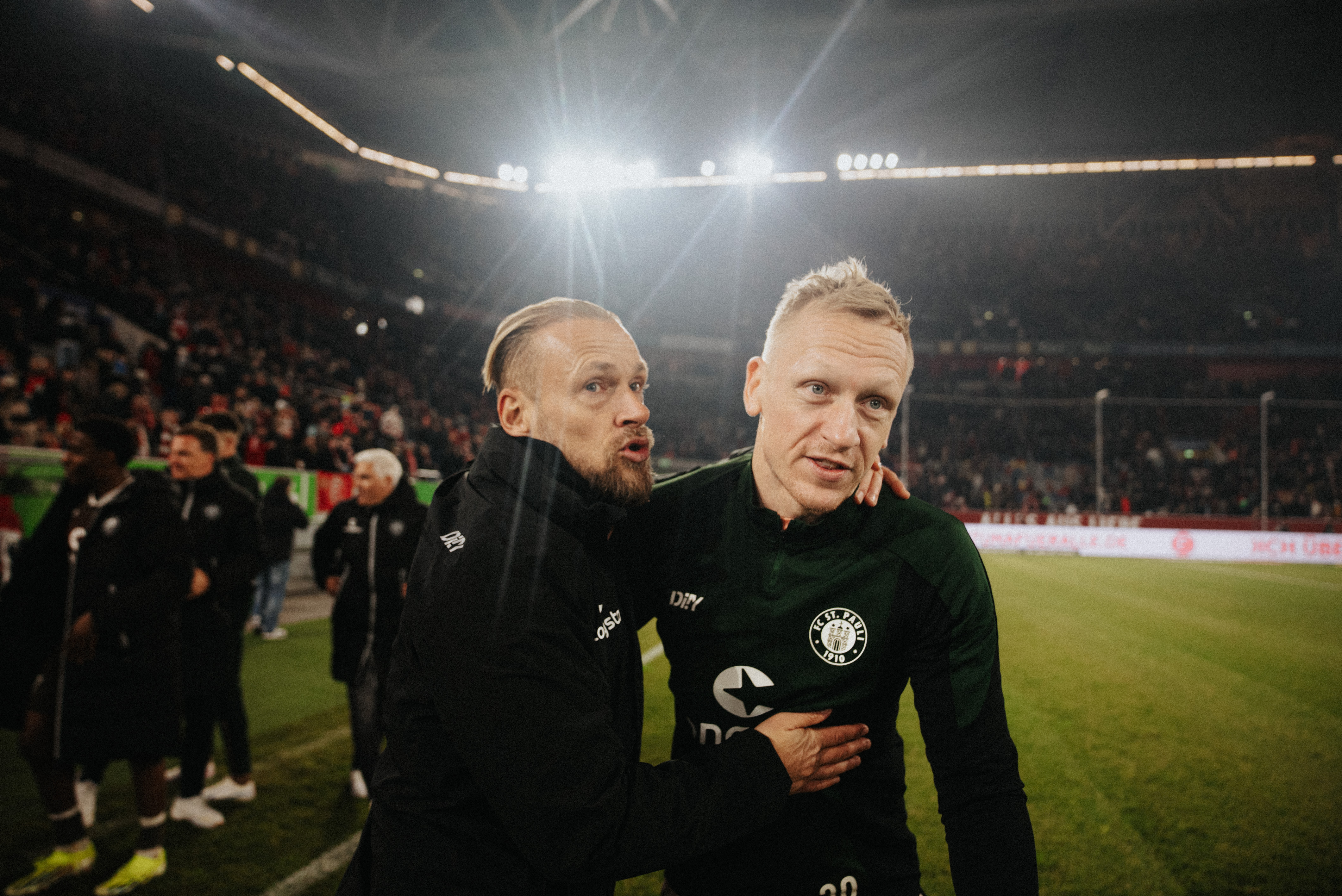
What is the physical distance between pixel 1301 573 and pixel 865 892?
68.8 feet

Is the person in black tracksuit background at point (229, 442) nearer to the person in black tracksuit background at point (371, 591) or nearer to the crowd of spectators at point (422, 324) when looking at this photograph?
the person in black tracksuit background at point (371, 591)

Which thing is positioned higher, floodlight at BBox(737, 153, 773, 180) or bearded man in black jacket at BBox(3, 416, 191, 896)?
floodlight at BBox(737, 153, 773, 180)

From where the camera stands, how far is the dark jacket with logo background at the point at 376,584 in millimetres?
4441

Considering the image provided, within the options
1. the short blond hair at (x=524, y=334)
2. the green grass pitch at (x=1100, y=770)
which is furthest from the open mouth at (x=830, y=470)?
the green grass pitch at (x=1100, y=770)

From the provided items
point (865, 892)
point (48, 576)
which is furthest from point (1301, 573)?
point (48, 576)

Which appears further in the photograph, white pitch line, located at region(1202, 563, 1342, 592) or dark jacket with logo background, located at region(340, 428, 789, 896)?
white pitch line, located at region(1202, 563, 1342, 592)

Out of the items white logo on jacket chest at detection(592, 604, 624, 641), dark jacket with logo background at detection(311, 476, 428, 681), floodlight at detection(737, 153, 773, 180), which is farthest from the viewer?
floodlight at detection(737, 153, 773, 180)

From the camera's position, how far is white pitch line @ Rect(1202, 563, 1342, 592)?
14.5 metres

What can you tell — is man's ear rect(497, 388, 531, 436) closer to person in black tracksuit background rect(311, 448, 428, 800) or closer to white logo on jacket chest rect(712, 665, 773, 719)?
white logo on jacket chest rect(712, 665, 773, 719)

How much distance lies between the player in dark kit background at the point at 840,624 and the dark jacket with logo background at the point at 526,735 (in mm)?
279

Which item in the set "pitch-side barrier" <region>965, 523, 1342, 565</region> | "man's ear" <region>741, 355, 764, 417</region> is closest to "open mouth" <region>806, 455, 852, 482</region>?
"man's ear" <region>741, 355, 764, 417</region>

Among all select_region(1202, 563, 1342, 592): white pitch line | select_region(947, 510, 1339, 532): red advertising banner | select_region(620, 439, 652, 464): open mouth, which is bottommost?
select_region(1202, 563, 1342, 592): white pitch line

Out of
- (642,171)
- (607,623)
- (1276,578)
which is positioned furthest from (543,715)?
(642,171)

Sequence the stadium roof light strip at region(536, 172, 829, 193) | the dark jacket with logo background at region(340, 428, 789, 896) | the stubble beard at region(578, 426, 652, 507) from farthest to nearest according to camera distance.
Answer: the stadium roof light strip at region(536, 172, 829, 193) < the stubble beard at region(578, 426, 652, 507) < the dark jacket with logo background at region(340, 428, 789, 896)
